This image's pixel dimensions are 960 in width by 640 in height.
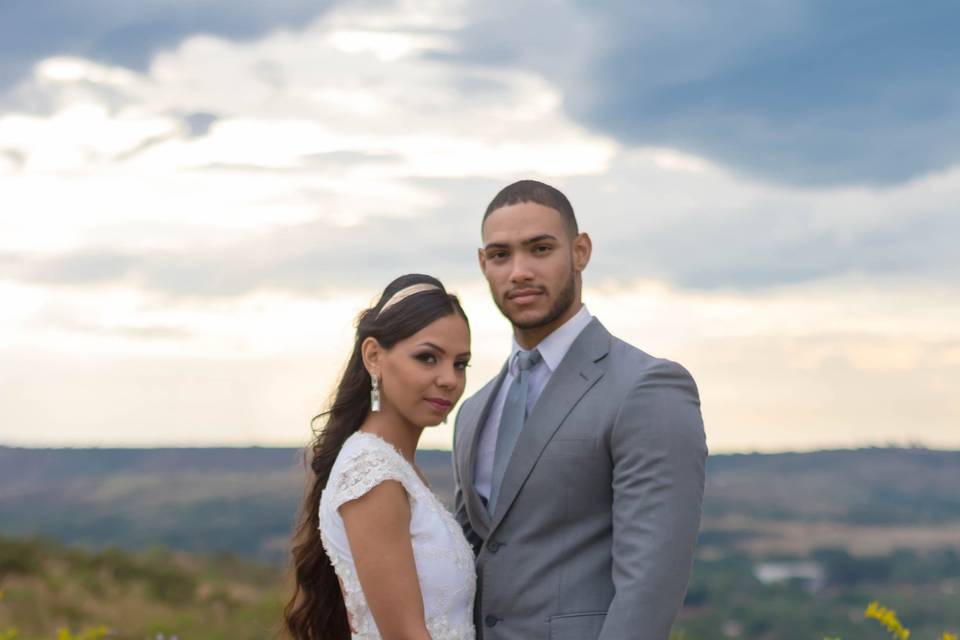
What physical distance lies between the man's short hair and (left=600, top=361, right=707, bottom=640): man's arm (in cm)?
90

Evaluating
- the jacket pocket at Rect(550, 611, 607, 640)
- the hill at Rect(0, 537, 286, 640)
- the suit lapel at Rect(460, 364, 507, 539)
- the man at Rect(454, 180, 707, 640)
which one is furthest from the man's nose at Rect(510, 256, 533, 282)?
the hill at Rect(0, 537, 286, 640)

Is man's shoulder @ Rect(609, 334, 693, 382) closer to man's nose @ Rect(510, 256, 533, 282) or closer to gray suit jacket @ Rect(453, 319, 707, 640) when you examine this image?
gray suit jacket @ Rect(453, 319, 707, 640)

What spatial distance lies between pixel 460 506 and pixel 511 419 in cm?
61

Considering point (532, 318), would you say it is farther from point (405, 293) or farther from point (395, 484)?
point (395, 484)

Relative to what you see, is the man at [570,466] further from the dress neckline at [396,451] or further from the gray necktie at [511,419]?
the dress neckline at [396,451]

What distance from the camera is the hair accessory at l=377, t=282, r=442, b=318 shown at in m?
5.06

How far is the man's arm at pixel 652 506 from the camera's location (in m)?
4.77

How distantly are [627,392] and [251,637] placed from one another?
12.4 meters

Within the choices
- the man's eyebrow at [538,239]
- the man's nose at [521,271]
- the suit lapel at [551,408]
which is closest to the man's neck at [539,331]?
the suit lapel at [551,408]

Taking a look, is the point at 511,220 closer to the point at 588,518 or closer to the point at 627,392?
the point at 627,392

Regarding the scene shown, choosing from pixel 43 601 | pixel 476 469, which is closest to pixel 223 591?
pixel 43 601

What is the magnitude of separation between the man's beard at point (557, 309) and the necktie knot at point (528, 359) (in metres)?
0.14

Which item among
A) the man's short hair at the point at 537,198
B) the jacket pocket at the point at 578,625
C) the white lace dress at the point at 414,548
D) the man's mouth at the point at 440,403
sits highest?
the man's short hair at the point at 537,198

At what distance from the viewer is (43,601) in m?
16.8
